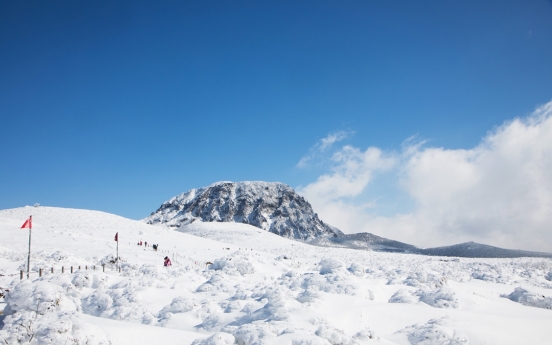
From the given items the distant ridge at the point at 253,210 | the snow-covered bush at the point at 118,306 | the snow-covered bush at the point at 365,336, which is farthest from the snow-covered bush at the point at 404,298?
the distant ridge at the point at 253,210

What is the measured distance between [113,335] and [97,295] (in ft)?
17.3

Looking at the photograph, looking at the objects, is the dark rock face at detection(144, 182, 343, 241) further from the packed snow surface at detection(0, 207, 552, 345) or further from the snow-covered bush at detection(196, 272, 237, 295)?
the packed snow surface at detection(0, 207, 552, 345)

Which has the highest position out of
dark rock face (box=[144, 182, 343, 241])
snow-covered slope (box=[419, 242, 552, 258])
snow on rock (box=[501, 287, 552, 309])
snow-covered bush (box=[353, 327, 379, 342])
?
dark rock face (box=[144, 182, 343, 241])

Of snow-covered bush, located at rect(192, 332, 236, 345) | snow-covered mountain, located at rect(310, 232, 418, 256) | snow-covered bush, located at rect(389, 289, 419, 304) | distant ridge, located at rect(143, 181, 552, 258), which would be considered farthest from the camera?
distant ridge, located at rect(143, 181, 552, 258)

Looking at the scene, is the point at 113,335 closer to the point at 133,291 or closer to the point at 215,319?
the point at 215,319

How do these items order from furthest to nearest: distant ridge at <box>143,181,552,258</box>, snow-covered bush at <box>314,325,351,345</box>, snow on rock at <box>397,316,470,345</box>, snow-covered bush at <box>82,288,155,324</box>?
distant ridge at <box>143,181,552,258</box> → snow-covered bush at <box>82,288,155,324</box> → snow on rock at <box>397,316,470,345</box> → snow-covered bush at <box>314,325,351,345</box>

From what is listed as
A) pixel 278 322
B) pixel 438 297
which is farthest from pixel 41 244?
pixel 438 297

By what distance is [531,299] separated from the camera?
45.4ft

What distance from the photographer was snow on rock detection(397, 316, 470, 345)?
27.2 ft

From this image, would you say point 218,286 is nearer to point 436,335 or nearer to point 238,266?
point 238,266

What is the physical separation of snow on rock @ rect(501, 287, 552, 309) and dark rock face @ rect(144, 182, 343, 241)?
110 m

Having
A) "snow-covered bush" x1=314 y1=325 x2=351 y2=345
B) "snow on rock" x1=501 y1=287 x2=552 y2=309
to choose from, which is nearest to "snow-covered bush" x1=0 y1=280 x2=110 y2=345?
"snow-covered bush" x1=314 y1=325 x2=351 y2=345

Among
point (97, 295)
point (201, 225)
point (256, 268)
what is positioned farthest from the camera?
point (201, 225)

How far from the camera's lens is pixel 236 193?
152875 mm
